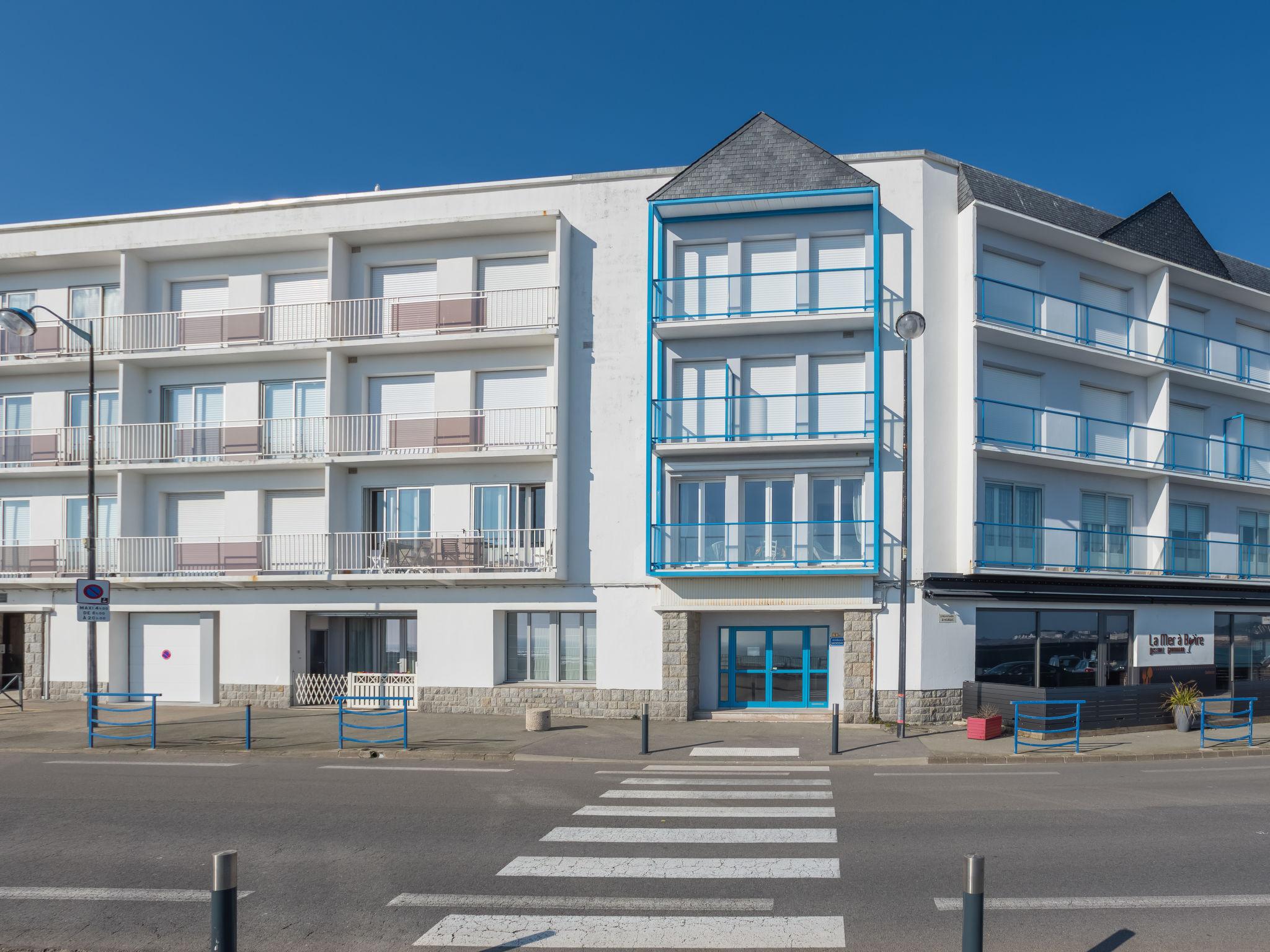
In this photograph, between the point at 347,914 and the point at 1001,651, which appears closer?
the point at 347,914

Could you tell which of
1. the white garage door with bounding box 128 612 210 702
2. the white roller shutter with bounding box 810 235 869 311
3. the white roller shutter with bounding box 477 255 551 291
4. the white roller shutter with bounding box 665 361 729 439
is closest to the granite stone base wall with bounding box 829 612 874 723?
the white roller shutter with bounding box 665 361 729 439

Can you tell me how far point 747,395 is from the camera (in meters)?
21.0

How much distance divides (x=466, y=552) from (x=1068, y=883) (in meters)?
15.7

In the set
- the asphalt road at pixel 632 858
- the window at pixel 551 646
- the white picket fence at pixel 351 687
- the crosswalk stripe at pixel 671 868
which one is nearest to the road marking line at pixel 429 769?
the asphalt road at pixel 632 858

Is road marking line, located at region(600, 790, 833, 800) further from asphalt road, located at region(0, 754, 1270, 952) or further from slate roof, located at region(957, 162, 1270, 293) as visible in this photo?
slate roof, located at region(957, 162, 1270, 293)

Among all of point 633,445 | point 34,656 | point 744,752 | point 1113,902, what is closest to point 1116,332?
point 633,445

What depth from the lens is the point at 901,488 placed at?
20547mm

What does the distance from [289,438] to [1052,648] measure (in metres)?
19.3

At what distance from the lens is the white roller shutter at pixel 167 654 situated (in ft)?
77.5

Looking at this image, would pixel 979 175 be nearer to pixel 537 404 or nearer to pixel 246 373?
pixel 537 404

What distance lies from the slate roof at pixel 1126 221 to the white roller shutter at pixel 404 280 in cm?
1277

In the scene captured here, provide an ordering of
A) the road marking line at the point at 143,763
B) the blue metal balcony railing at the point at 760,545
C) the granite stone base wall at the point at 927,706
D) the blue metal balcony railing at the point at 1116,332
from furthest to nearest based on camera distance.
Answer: the blue metal balcony railing at the point at 1116,332 → the blue metal balcony railing at the point at 760,545 → the granite stone base wall at the point at 927,706 → the road marking line at the point at 143,763

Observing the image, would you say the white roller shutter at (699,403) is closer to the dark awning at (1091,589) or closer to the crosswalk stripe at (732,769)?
the dark awning at (1091,589)

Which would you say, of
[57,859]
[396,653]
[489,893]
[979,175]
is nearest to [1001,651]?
[979,175]
